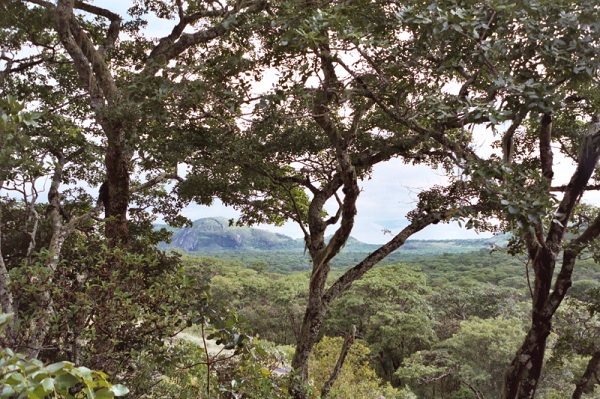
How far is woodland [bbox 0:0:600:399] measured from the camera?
2.61 metres

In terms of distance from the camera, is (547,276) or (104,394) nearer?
(104,394)

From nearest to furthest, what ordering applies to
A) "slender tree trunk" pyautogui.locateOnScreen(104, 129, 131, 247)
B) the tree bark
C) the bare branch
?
the tree bark < "slender tree trunk" pyautogui.locateOnScreen(104, 129, 131, 247) < the bare branch

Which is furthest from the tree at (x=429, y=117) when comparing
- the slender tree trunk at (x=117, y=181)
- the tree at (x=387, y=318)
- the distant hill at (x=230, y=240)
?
the distant hill at (x=230, y=240)

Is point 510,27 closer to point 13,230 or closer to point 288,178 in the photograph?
point 288,178

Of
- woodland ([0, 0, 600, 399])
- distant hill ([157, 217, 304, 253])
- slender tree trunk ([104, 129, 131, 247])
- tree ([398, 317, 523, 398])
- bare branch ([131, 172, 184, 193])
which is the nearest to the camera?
woodland ([0, 0, 600, 399])

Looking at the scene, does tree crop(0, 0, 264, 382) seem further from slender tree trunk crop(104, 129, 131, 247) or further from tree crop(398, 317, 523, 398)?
tree crop(398, 317, 523, 398)

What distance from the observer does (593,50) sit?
2.60 meters

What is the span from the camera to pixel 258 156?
553 centimetres

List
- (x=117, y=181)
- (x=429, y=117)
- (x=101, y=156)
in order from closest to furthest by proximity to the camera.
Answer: (x=429, y=117) < (x=117, y=181) < (x=101, y=156)

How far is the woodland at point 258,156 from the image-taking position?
2.61 metres

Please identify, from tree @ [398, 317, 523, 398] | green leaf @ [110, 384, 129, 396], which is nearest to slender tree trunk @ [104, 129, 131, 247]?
green leaf @ [110, 384, 129, 396]

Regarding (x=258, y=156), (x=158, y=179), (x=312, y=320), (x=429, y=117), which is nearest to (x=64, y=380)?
(x=429, y=117)

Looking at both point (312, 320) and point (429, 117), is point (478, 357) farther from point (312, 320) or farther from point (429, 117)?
point (429, 117)

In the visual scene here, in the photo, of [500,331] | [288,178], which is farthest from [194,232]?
[288,178]
